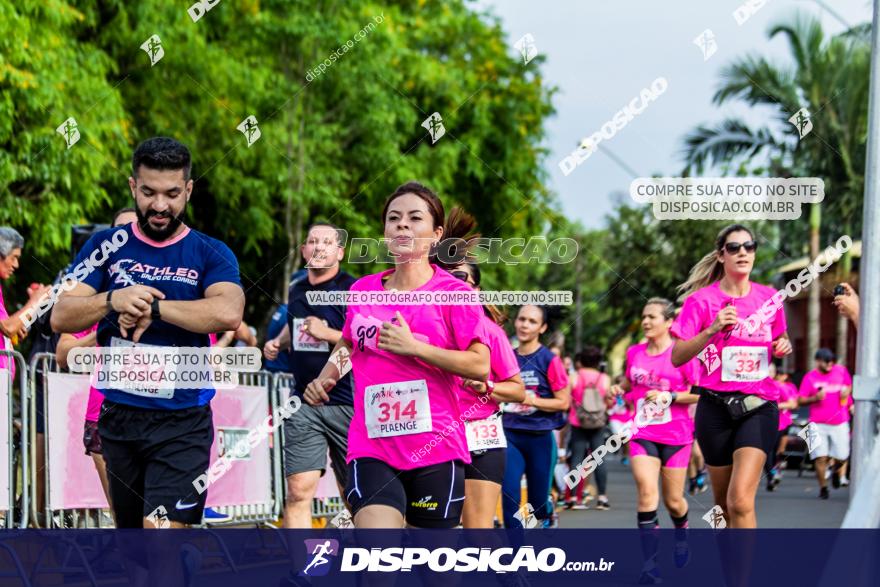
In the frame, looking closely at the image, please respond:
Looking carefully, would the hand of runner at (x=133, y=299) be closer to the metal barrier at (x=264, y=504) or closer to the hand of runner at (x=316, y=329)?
the hand of runner at (x=316, y=329)

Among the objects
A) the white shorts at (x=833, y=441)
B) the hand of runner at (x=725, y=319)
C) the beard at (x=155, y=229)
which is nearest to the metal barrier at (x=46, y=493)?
the beard at (x=155, y=229)

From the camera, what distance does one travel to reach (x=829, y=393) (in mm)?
19672

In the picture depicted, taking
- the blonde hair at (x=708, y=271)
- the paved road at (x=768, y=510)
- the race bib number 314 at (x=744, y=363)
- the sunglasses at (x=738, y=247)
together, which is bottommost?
the paved road at (x=768, y=510)

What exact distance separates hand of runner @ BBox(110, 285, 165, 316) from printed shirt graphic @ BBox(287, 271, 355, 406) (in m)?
3.32

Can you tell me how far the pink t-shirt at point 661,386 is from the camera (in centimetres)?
986

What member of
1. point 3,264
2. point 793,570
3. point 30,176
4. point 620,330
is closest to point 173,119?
point 30,176

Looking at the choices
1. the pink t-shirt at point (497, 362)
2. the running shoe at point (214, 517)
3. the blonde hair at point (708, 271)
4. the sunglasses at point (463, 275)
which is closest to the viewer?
the pink t-shirt at point (497, 362)

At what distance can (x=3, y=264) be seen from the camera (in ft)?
29.1

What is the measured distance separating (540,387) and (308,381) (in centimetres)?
193

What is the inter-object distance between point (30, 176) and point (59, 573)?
7.86 meters

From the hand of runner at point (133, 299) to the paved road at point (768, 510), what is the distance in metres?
7.31

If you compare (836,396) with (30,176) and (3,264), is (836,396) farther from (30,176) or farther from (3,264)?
(3,264)

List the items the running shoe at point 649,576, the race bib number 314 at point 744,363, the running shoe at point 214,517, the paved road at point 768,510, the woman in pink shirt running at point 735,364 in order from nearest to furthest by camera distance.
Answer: the woman in pink shirt running at point 735,364
the race bib number 314 at point 744,363
the running shoe at point 649,576
the running shoe at point 214,517
the paved road at point 768,510

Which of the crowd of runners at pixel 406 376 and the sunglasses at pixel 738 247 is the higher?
the sunglasses at pixel 738 247
